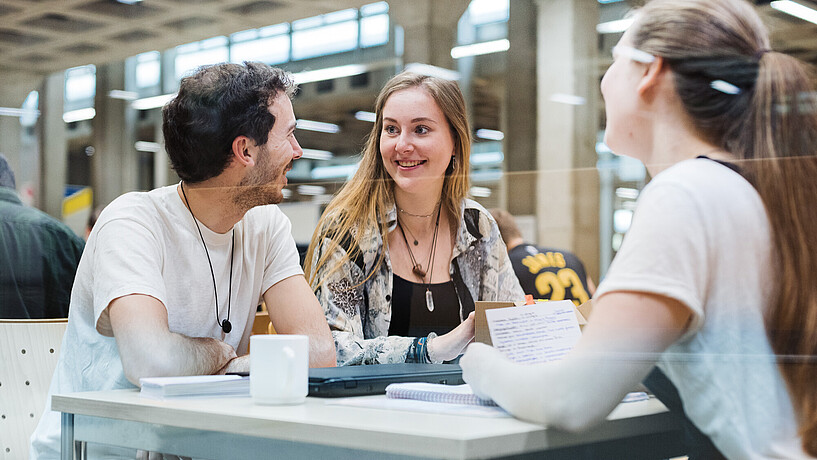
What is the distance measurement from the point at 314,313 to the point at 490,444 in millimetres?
1007

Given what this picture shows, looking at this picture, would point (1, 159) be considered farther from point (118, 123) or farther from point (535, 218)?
point (535, 218)

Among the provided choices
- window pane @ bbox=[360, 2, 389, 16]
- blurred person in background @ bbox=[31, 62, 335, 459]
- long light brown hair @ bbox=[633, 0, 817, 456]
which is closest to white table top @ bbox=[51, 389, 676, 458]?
long light brown hair @ bbox=[633, 0, 817, 456]

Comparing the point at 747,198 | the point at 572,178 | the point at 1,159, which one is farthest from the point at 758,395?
the point at 1,159

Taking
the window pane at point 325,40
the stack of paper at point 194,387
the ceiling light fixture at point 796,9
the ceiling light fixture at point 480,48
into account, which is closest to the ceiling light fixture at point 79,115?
the window pane at point 325,40

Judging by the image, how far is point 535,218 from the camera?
1904mm

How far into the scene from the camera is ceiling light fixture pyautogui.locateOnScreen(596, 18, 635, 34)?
1.30 meters

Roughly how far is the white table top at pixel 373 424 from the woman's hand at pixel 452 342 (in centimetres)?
57

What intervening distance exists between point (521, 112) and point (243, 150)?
0.67 m

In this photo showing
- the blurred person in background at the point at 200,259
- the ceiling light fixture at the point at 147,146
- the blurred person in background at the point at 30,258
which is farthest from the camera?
the blurred person in background at the point at 30,258

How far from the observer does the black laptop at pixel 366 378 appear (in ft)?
3.72

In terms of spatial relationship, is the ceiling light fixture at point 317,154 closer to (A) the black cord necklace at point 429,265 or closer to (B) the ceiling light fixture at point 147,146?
(A) the black cord necklace at point 429,265

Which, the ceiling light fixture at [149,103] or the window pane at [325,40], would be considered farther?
the ceiling light fixture at [149,103]

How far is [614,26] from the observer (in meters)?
1.46

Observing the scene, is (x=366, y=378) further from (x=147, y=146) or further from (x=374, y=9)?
(x=147, y=146)
